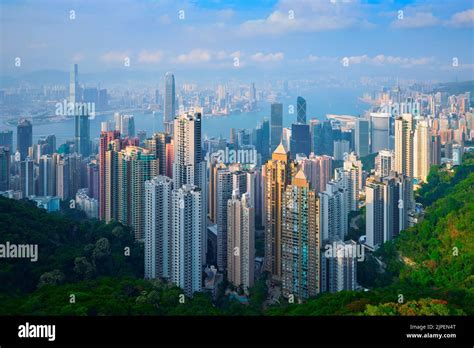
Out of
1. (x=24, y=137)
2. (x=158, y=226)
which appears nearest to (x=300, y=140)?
(x=158, y=226)

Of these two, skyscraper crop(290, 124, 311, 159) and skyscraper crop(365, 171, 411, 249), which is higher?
skyscraper crop(290, 124, 311, 159)

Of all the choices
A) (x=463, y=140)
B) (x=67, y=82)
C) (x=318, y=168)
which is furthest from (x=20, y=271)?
(x=463, y=140)

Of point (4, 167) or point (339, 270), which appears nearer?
point (339, 270)

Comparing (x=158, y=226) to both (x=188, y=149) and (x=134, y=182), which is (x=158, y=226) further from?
(x=188, y=149)

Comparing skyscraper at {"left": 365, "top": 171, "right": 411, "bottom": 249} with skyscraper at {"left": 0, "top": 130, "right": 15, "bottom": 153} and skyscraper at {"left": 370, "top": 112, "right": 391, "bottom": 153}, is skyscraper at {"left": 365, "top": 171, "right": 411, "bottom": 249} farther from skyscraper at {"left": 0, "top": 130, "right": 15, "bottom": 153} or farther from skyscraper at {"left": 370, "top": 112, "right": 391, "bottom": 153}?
skyscraper at {"left": 0, "top": 130, "right": 15, "bottom": 153}

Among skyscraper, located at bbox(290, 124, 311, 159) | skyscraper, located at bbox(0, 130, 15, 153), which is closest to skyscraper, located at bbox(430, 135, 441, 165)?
skyscraper, located at bbox(290, 124, 311, 159)
